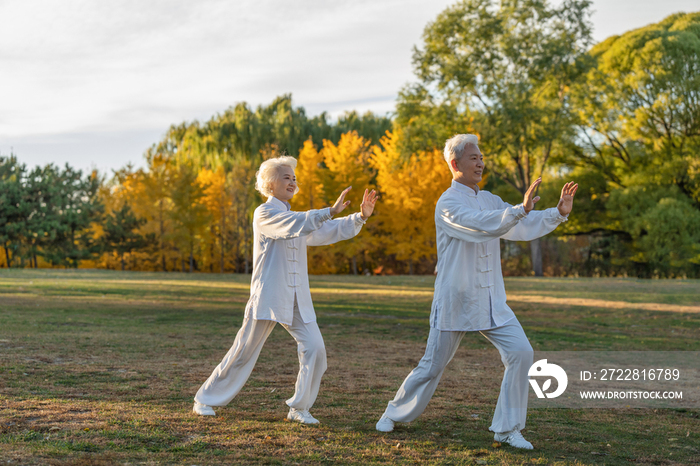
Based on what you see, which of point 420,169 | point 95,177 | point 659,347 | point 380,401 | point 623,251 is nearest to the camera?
point 380,401

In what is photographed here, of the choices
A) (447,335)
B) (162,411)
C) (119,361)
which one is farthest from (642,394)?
(119,361)

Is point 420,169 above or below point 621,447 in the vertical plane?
above

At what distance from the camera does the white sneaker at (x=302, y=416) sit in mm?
5285

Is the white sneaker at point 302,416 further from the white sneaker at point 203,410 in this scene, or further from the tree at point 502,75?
the tree at point 502,75

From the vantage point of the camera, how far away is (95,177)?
58688mm

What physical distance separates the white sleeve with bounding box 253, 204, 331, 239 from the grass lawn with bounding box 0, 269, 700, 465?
4.81 ft

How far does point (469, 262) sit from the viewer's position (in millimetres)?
4832

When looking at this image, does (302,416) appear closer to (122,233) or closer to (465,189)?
(465,189)

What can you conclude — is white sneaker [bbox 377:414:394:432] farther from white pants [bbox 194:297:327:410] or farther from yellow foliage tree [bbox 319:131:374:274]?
yellow foliage tree [bbox 319:131:374:274]

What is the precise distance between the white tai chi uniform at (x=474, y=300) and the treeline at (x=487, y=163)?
3073 cm

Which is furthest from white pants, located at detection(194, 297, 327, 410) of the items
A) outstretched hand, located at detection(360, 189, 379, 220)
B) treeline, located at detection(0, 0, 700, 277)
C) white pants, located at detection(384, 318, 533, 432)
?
treeline, located at detection(0, 0, 700, 277)

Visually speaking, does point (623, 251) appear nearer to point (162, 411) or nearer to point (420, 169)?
point (420, 169)

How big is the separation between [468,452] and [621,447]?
1.24m

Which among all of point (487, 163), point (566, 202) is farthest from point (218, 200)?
point (566, 202)
